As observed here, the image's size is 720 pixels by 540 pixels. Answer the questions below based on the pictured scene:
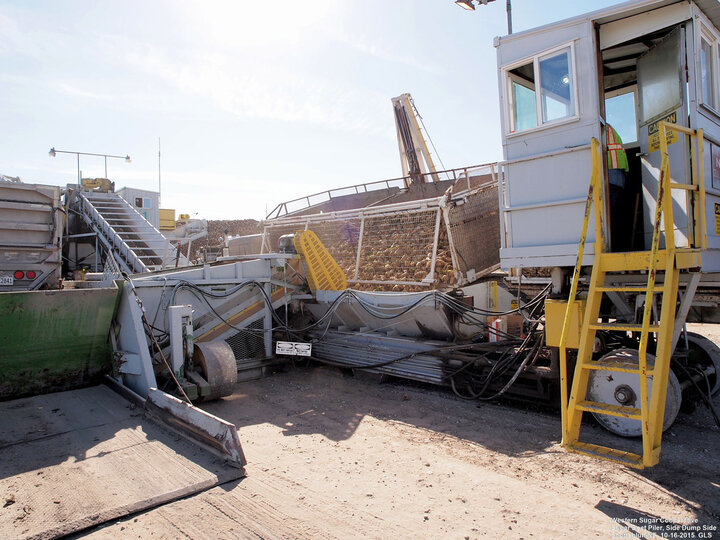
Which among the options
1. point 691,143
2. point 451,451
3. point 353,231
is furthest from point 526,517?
point 353,231

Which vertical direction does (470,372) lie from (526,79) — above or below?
below

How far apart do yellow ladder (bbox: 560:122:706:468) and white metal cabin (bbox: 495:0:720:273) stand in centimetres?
30

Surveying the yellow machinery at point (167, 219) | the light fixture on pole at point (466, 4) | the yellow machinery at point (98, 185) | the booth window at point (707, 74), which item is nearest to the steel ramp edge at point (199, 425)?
the booth window at point (707, 74)

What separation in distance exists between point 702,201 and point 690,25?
1850 millimetres

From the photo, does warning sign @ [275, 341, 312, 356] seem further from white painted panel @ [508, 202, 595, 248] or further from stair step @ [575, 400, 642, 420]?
stair step @ [575, 400, 642, 420]

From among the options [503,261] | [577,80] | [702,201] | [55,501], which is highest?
[577,80]

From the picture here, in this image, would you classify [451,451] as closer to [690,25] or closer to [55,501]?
[55,501]

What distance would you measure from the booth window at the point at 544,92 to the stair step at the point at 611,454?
11.1ft

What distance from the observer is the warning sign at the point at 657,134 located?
4.95 m

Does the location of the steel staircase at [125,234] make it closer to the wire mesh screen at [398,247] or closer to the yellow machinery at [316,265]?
the yellow machinery at [316,265]

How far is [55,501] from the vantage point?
3.40 m

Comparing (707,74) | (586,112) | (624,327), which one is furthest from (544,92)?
(624,327)

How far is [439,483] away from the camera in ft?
13.1

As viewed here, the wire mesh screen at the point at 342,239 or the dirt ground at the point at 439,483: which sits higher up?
the wire mesh screen at the point at 342,239
